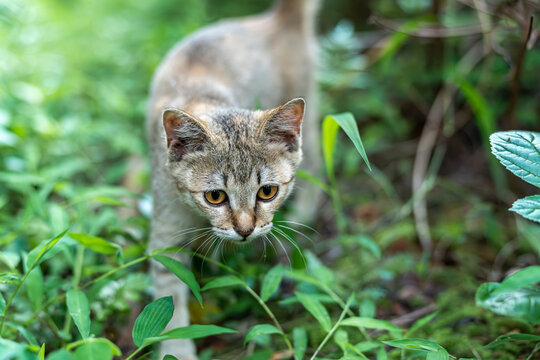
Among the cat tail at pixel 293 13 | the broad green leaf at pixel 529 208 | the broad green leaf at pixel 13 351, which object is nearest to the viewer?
the broad green leaf at pixel 13 351

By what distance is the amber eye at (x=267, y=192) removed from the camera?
2697 mm

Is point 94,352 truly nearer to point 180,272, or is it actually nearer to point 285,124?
point 180,272

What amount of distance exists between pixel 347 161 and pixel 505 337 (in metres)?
2.91

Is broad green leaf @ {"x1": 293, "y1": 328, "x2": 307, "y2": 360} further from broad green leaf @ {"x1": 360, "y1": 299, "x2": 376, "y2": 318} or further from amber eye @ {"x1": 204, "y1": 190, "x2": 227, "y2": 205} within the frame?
amber eye @ {"x1": 204, "y1": 190, "x2": 227, "y2": 205}

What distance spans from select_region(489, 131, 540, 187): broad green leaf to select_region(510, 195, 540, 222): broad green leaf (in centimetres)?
11

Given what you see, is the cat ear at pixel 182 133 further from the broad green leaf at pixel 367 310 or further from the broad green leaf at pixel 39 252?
the broad green leaf at pixel 367 310

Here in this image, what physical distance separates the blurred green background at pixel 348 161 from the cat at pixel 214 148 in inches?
14.6

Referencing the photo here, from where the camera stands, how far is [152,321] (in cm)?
211

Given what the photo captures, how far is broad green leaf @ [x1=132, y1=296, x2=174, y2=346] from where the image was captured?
2.07 meters

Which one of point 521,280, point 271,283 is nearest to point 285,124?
point 271,283

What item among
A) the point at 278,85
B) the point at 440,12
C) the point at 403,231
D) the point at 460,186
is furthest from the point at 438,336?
the point at 440,12

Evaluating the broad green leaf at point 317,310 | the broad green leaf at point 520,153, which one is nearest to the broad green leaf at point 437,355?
the broad green leaf at point 317,310

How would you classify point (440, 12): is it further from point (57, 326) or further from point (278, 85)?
point (57, 326)

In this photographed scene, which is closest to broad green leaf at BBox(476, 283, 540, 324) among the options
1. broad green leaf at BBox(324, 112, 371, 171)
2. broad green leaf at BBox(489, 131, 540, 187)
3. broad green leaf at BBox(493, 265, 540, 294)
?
broad green leaf at BBox(493, 265, 540, 294)
